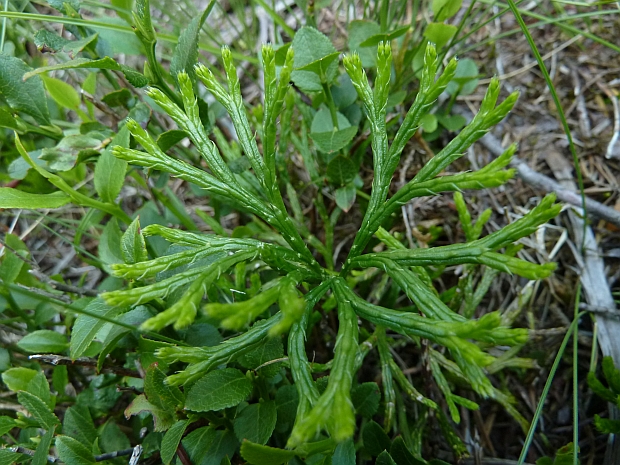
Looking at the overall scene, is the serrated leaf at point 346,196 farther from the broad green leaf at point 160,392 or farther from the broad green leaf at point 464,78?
the broad green leaf at point 160,392

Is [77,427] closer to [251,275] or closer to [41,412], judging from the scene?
[41,412]

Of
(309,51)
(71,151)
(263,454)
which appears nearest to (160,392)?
(263,454)

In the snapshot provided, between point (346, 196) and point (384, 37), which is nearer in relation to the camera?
point (384, 37)

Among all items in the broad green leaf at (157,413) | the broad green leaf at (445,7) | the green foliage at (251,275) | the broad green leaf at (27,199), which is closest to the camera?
the green foliage at (251,275)

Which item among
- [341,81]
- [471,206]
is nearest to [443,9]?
[341,81]

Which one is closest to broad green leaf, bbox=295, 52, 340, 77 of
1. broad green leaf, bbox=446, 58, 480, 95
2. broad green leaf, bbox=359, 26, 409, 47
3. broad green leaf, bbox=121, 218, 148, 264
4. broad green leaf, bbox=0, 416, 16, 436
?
broad green leaf, bbox=359, 26, 409, 47

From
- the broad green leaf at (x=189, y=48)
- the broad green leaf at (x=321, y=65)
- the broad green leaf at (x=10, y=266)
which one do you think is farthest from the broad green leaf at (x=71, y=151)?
the broad green leaf at (x=321, y=65)
